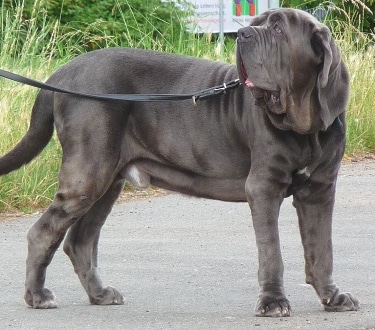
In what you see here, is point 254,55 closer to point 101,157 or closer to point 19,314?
point 101,157

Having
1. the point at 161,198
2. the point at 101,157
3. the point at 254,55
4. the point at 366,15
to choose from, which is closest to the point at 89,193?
the point at 101,157

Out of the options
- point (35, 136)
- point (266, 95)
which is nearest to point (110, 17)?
point (35, 136)

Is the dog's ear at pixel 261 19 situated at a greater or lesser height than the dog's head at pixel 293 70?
greater

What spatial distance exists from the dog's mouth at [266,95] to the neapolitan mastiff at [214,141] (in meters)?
0.01

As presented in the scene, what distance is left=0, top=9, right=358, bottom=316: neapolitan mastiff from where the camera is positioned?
556 centimetres

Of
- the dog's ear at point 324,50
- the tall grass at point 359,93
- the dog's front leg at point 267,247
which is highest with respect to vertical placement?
the dog's ear at point 324,50

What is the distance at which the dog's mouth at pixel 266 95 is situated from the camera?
Answer: 5.54 metres

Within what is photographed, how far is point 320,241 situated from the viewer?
234 inches

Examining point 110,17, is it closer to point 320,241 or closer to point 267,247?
point 320,241

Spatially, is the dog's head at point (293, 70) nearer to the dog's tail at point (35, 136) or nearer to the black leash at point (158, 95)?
the black leash at point (158, 95)

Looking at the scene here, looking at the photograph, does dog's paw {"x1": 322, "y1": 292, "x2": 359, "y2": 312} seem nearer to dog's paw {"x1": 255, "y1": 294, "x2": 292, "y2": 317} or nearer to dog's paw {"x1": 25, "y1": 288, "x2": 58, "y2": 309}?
dog's paw {"x1": 255, "y1": 294, "x2": 292, "y2": 317}

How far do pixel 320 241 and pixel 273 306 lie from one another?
0.52 metres

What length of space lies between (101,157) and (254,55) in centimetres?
112

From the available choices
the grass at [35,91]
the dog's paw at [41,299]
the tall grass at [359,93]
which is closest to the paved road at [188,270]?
the dog's paw at [41,299]
